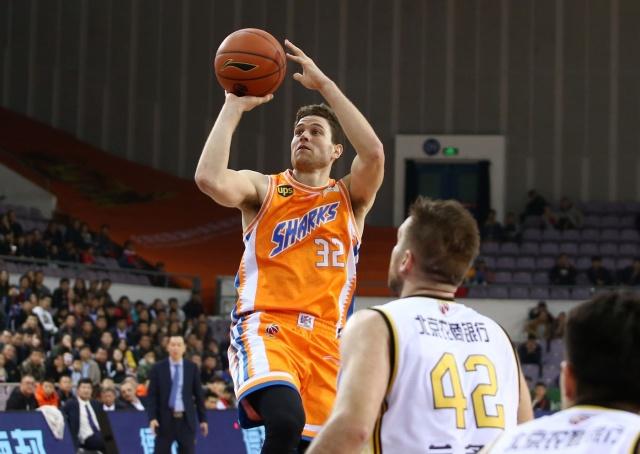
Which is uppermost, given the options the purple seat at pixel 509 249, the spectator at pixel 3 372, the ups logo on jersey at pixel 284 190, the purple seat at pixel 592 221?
the ups logo on jersey at pixel 284 190

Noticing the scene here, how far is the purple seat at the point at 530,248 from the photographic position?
25781 millimetres

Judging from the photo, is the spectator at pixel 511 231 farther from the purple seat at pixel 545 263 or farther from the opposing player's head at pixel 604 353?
the opposing player's head at pixel 604 353

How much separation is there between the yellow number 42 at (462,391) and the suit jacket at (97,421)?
33.1 ft

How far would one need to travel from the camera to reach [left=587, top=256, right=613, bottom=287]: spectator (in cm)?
2391

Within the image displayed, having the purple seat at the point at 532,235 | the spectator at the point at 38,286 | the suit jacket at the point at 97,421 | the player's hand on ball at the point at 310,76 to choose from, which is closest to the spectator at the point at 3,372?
the suit jacket at the point at 97,421

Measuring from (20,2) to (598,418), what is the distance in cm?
3010

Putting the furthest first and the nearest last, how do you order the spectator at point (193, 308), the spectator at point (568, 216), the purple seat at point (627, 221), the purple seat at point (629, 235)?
the spectator at point (568, 216) → the purple seat at point (627, 221) → the purple seat at point (629, 235) → the spectator at point (193, 308)

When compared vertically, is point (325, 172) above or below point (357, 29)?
below

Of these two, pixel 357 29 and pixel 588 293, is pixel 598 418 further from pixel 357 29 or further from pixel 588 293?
pixel 357 29

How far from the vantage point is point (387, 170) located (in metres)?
28.8

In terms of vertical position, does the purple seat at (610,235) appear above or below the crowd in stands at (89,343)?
above

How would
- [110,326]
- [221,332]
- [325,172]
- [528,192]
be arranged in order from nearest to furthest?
1. [325,172]
2. [110,326]
3. [221,332]
4. [528,192]

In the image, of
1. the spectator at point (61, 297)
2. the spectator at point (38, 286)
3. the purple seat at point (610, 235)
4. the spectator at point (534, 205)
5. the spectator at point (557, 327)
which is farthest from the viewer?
the spectator at point (534, 205)

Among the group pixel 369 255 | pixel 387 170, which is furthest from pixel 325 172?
pixel 387 170
